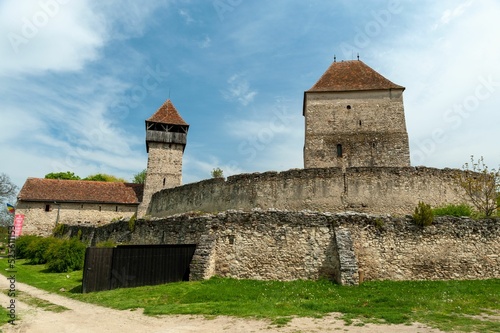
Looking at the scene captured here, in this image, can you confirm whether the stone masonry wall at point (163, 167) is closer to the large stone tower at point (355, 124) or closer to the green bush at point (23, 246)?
the green bush at point (23, 246)

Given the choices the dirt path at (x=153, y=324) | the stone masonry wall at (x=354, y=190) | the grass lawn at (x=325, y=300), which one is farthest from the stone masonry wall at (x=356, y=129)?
the dirt path at (x=153, y=324)

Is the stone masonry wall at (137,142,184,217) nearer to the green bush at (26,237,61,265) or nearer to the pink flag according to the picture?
the pink flag

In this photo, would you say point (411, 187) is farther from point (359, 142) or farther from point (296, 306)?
point (296, 306)

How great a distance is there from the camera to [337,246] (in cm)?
1134

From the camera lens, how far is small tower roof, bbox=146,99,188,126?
125ft

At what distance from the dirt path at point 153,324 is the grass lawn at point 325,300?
372 millimetres

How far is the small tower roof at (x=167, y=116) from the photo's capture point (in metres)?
38.1

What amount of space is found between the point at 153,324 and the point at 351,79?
27.0m

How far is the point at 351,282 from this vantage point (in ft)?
35.1

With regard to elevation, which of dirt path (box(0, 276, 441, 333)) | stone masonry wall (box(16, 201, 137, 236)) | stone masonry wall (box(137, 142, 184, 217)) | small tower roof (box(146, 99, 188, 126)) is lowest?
dirt path (box(0, 276, 441, 333))

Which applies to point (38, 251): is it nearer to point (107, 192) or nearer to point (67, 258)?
point (67, 258)

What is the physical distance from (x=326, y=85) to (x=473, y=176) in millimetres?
13766

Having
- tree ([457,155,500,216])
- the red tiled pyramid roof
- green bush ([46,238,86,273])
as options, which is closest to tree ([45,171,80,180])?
the red tiled pyramid roof

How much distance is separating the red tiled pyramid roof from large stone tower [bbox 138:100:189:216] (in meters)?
2.38
